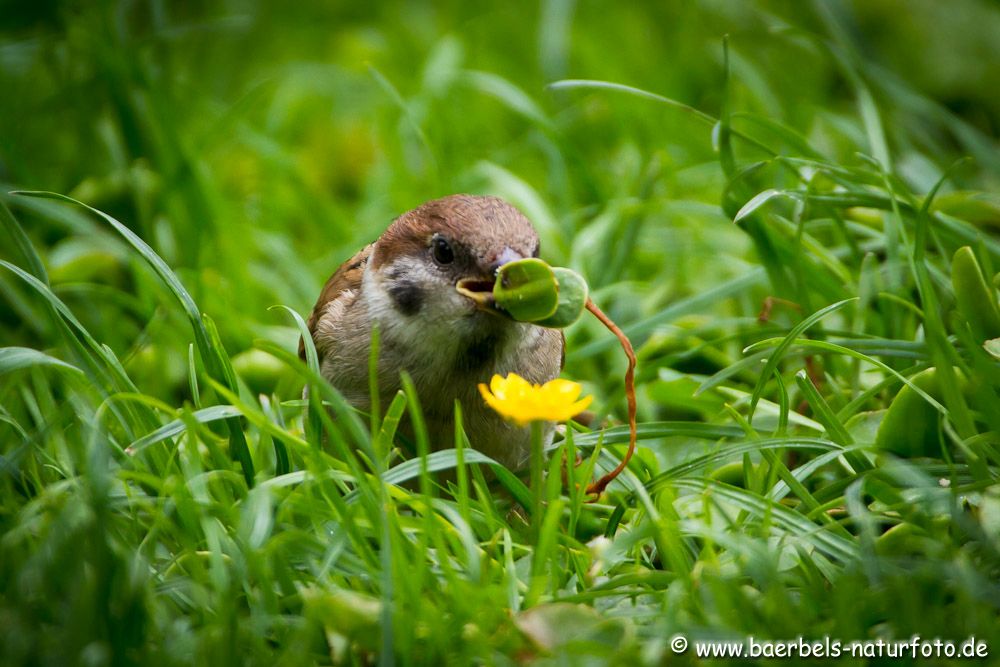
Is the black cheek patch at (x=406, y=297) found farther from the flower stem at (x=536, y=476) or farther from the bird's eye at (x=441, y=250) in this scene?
the flower stem at (x=536, y=476)

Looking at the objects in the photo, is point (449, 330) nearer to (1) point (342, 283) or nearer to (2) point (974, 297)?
(1) point (342, 283)

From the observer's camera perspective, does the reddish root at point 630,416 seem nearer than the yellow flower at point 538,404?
No

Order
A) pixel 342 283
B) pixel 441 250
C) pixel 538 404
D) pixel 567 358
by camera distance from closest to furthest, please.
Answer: pixel 538 404 → pixel 441 250 → pixel 342 283 → pixel 567 358

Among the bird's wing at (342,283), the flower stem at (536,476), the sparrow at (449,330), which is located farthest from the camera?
the bird's wing at (342,283)

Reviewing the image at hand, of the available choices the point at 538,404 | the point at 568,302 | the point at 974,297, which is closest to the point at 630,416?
the point at 568,302

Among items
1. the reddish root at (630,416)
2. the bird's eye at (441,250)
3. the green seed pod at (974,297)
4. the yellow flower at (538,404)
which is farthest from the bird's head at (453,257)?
the green seed pod at (974,297)

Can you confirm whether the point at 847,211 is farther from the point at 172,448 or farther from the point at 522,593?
the point at 172,448

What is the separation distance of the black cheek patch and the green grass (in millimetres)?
Result: 278

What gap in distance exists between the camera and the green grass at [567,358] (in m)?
1.74

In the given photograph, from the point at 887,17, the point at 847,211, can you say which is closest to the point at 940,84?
the point at 887,17

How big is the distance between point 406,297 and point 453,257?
0.51 feet

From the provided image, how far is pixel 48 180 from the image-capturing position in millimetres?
3951

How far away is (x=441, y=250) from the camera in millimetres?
2432

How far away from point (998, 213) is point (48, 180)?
3.30 m
